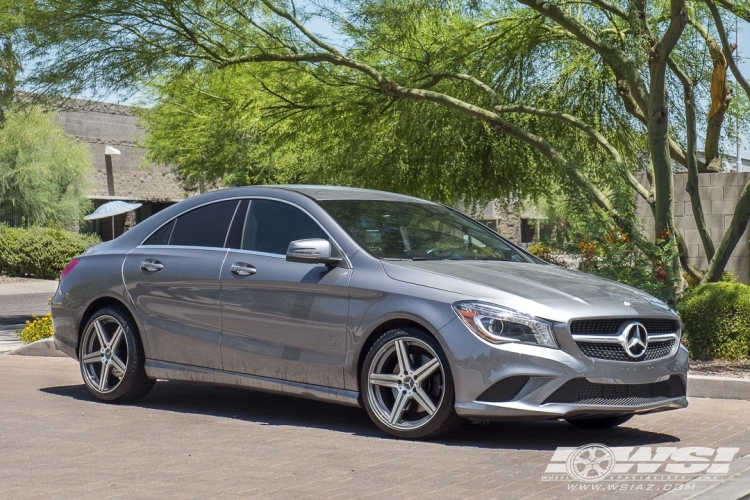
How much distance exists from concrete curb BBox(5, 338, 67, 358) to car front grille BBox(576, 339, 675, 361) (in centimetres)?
757

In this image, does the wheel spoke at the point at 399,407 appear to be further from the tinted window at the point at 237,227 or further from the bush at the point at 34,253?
the bush at the point at 34,253

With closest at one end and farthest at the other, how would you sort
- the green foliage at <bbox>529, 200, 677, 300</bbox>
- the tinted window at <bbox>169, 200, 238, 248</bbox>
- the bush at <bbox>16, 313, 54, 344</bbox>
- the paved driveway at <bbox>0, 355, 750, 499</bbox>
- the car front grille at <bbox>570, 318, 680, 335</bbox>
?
the paved driveway at <bbox>0, 355, 750, 499</bbox>, the car front grille at <bbox>570, 318, 680, 335</bbox>, the tinted window at <bbox>169, 200, 238, 248</bbox>, the green foliage at <bbox>529, 200, 677, 300</bbox>, the bush at <bbox>16, 313, 54, 344</bbox>

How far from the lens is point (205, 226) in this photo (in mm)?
8367

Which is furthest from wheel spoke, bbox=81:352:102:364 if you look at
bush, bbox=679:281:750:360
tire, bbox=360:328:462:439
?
bush, bbox=679:281:750:360

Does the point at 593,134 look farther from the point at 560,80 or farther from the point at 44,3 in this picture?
the point at 44,3

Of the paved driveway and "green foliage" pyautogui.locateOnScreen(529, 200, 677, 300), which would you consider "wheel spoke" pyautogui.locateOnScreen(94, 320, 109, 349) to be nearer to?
the paved driveway

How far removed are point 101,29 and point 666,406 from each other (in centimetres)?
992

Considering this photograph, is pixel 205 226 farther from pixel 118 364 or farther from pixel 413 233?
pixel 413 233

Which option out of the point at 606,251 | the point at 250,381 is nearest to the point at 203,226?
the point at 250,381

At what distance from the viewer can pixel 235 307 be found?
7.78 m

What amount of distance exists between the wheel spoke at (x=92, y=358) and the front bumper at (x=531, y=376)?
3218 mm

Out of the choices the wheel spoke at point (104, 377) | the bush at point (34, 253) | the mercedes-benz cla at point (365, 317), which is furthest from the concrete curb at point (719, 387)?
the bush at point (34, 253)

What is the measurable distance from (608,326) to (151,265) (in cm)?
351

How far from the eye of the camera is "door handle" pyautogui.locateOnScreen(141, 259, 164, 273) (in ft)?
27.4
